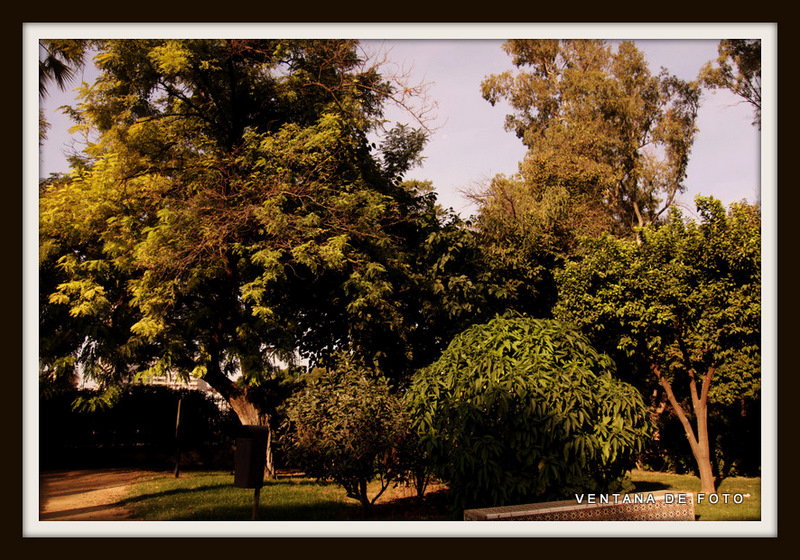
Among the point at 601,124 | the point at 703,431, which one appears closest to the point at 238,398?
the point at 703,431

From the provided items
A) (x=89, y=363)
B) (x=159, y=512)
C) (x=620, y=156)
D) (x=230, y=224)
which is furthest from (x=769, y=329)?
(x=620, y=156)

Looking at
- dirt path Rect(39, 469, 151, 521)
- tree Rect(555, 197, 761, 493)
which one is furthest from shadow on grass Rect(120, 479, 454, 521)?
tree Rect(555, 197, 761, 493)

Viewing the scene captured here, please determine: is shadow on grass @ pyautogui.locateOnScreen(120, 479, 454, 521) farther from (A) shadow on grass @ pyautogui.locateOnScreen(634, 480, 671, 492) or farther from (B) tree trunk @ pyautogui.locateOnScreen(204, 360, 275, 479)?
(A) shadow on grass @ pyautogui.locateOnScreen(634, 480, 671, 492)

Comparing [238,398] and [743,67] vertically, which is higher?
[743,67]

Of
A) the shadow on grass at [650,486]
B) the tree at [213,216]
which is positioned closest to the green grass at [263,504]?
the tree at [213,216]

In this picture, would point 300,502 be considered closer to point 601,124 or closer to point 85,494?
point 85,494

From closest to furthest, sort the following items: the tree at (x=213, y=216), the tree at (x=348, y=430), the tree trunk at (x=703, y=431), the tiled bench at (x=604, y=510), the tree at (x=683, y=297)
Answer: the tiled bench at (x=604, y=510)
the tree at (x=348, y=430)
the tree at (x=683, y=297)
the tree at (x=213, y=216)
the tree trunk at (x=703, y=431)

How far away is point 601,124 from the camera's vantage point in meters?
25.2

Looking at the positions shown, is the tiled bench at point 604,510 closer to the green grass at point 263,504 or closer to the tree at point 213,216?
the green grass at point 263,504

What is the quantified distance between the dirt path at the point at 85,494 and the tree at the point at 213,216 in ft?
7.62

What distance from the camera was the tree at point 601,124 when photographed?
22.8 meters

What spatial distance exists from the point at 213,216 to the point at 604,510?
8081mm

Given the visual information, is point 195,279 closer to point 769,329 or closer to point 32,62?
point 32,62

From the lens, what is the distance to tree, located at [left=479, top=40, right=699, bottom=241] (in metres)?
22.8
